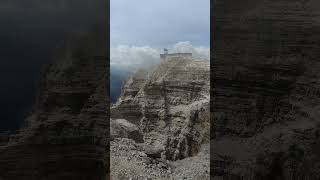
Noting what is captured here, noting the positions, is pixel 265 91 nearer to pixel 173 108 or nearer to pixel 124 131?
pixel 124 131

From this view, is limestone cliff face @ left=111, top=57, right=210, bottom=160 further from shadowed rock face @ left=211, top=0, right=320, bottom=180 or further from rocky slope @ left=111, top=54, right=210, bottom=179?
shadowed rock face @ left=211, top=0, right=320, bottom=180

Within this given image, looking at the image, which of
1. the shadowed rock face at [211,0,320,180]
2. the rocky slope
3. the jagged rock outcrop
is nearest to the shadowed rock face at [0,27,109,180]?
the shadowed rock face at [211,0,320,180]

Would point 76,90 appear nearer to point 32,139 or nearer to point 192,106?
point 32,139

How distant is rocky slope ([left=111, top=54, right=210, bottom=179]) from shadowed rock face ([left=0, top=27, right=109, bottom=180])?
24.0ft

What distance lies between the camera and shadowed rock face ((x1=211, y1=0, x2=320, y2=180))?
18.4 feet

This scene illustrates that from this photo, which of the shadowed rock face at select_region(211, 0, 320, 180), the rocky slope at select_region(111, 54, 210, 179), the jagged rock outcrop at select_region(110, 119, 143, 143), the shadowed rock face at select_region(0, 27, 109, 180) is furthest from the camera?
the rocky slope at select_region(111, 54, 210, 179)

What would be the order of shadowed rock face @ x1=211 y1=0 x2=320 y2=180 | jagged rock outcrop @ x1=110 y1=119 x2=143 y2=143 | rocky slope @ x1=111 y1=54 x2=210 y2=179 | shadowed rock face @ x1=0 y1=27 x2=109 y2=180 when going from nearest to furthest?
shadowed rock face @ x1=211 y1=0 x2=320 y2=180 → shadowed rock face @ x1=0 y1=27 x2=109 y2=180 → jagged rock outcrop @ x1=110 y1=119 x2=143 y2=143 → rocky slope @ x1=111 y1=54 x2=210 y2=179

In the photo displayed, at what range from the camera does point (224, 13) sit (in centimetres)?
604

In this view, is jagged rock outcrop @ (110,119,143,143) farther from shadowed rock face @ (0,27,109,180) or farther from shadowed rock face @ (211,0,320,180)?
shadowed rock face @ (211,0,320,180)

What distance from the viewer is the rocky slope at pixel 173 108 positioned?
46.3 feet

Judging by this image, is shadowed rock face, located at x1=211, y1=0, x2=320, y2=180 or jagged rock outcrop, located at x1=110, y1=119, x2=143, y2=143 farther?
jagged rock outcrop, located at x1=110, y1=119, x2=143, y2=143

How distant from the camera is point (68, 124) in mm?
6258

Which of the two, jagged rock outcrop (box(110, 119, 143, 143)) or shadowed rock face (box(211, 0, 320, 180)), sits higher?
shadowed rock face (box(211, 0, 320, 180))

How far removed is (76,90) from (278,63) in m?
3.28
